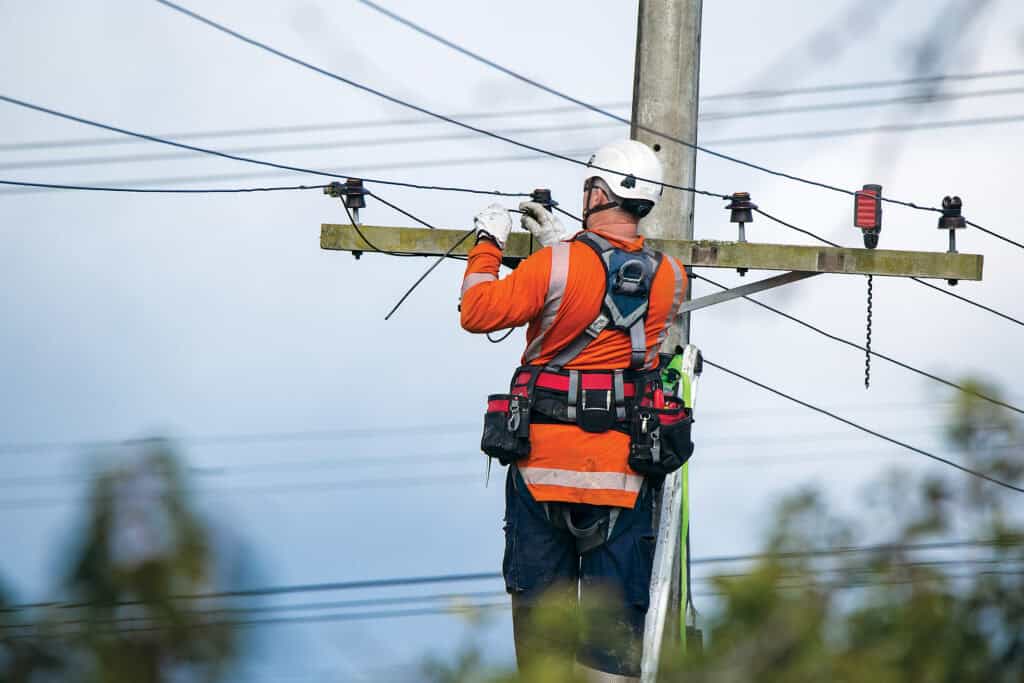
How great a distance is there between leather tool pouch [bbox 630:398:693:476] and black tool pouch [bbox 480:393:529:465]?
1.26 ft

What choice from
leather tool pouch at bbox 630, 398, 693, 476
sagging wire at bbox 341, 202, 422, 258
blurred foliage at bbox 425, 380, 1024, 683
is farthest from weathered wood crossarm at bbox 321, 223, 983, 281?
blurred foliage at bbox 425, 380, 1024, 683

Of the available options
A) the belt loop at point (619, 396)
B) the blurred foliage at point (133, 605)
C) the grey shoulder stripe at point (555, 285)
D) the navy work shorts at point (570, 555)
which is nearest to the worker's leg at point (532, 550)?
the navy work shorts at point (570, 555)

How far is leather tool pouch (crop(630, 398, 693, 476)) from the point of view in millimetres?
5504

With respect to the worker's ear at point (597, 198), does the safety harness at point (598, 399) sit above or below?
below

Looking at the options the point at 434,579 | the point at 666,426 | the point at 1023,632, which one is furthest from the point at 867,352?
the point at 1023,632

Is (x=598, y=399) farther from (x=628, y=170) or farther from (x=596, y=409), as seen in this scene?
(x=628, y=170)

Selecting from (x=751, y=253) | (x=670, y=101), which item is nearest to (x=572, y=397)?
(x=670, y=101)

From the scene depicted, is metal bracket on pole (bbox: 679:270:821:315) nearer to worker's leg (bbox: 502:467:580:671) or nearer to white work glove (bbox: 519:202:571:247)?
white work glove (bbox: 519:202:571:247)

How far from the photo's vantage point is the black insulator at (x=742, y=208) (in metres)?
8.50

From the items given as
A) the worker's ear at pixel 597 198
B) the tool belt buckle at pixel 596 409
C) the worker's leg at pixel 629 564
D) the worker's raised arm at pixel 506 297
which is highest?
the worker's ear at pixel 597 198

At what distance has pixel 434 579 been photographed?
13.3 feet

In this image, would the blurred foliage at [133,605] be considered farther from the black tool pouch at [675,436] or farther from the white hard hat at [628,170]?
the white hard hat at [628,170]

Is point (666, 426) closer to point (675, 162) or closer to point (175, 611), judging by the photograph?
point (675, 162)

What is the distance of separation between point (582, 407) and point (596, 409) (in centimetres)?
5
